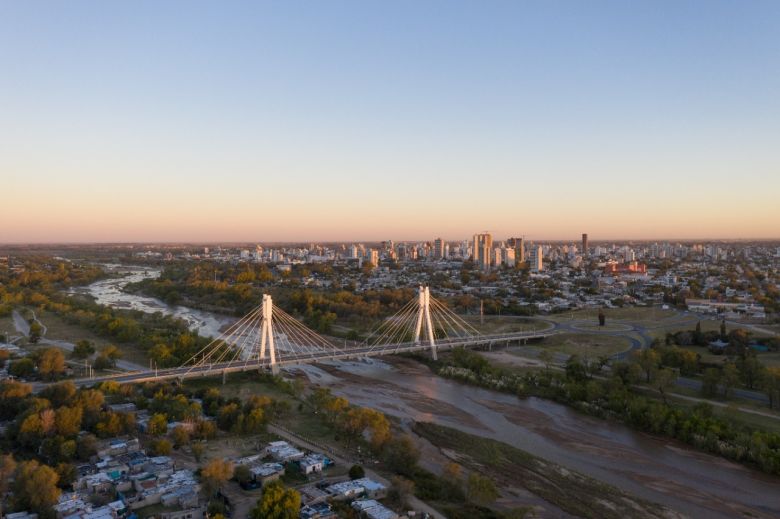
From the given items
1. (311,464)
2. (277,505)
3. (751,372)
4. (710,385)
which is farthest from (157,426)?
(751,372)

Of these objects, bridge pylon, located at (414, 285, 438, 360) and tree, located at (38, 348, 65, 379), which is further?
bridge pylon, located at (414, 285, 438, 360)

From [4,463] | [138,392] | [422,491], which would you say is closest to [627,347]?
[422,491]

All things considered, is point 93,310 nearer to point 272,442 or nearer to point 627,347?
point 272,442

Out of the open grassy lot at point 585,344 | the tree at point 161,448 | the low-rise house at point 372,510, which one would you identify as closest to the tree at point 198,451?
the tree at point 161,448

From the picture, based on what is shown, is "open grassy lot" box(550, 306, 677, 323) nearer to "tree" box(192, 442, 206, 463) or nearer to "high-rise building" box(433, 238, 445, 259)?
"tree" box(192, 442, 206, 463)

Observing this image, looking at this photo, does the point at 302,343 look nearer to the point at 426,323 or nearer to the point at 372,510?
the point at 426,323

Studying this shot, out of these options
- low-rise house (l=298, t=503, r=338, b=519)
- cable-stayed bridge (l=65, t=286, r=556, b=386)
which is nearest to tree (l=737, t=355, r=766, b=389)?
cable-stayed bridge (l=65, t=286, r=556, b=386)

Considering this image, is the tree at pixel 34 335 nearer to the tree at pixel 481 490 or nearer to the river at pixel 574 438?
the river at pixel 574 438
